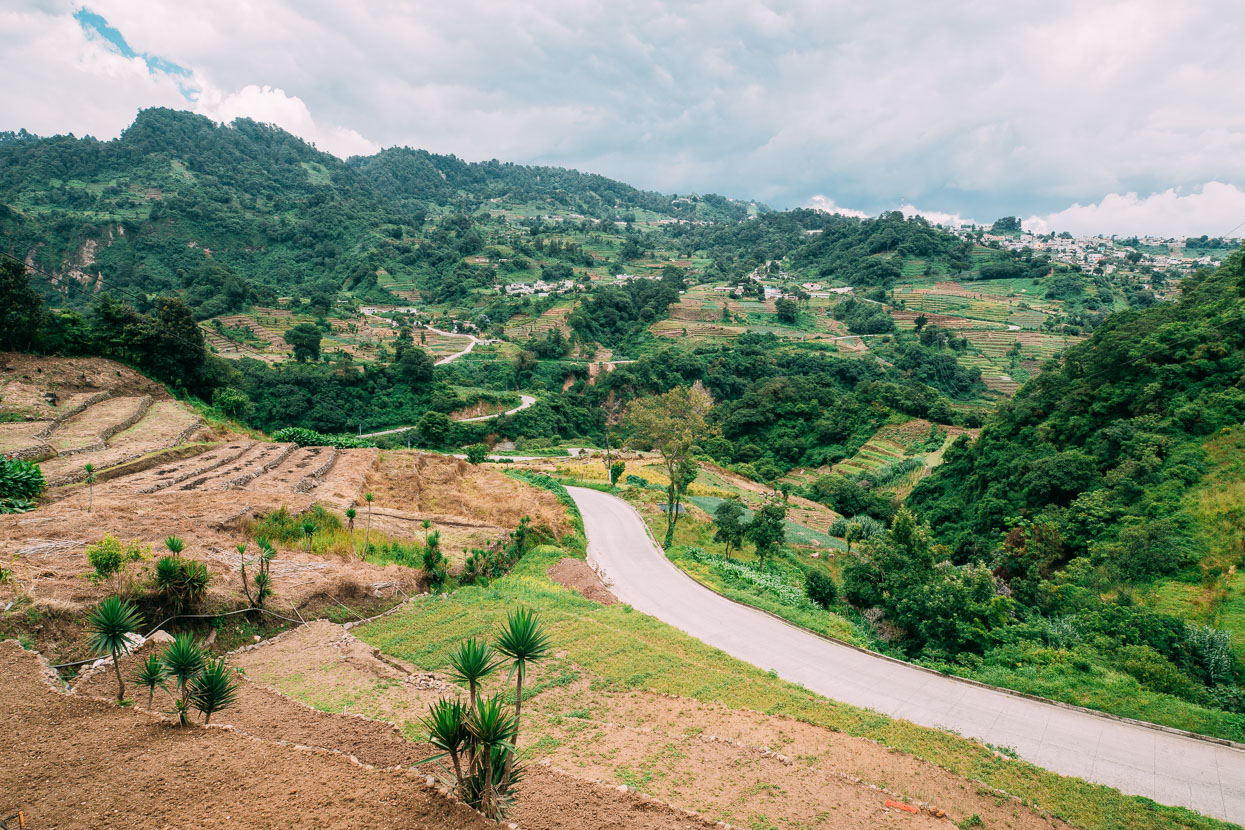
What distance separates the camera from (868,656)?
13922mm

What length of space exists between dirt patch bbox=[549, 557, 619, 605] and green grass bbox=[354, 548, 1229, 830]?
4.53 ft

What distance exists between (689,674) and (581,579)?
7.39m

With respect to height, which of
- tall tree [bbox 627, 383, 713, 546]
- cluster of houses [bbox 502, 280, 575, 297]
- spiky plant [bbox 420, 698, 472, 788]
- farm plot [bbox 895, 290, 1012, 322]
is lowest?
spiky plant [bbox 420, 698, 472, 788]

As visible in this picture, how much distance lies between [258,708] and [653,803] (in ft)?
20.5

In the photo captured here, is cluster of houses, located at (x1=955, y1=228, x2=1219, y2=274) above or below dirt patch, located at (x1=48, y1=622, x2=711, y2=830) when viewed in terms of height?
above

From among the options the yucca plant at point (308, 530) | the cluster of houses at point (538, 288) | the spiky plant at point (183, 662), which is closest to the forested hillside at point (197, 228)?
the cluster of houses at point (538, 288)

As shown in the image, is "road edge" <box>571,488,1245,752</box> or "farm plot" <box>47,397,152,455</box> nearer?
"road edge" <box>571,488,1245,752</box>

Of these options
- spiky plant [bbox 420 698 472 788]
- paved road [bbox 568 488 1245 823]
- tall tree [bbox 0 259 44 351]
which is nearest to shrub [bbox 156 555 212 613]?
spiky plant [bbox 420 698 472 788]

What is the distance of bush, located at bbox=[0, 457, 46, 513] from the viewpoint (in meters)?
14.5

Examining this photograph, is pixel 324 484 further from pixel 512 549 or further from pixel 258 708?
pixel 258 708

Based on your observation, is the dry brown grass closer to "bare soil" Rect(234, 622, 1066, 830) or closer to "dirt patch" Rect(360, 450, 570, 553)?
"dirt patch" Rect(360, 450, 570, 553)

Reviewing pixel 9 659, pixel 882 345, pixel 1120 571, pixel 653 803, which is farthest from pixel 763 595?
pixel 882 345

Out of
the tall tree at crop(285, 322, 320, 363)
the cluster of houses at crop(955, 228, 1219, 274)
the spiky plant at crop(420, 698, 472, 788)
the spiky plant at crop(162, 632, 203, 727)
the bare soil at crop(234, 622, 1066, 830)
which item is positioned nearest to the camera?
the spiky plant at crop(420, 698, 472, 788)

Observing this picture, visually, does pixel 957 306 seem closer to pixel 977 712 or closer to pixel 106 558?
pixel 977 712
